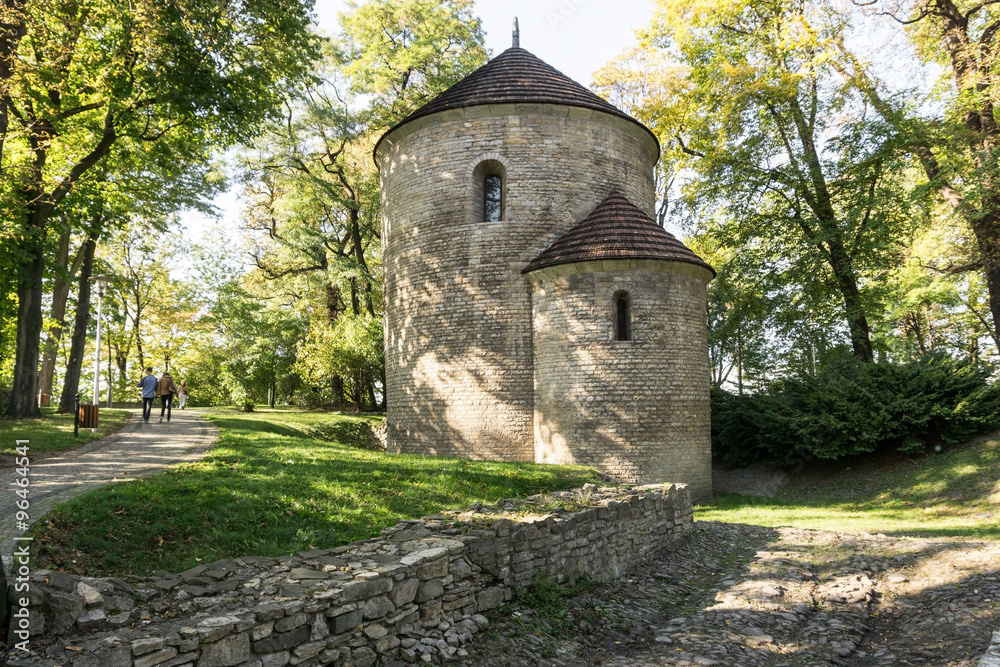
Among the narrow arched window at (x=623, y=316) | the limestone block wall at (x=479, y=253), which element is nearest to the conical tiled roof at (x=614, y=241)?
the limestone block wall at (x=479, y=253)

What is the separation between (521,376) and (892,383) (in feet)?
34.6

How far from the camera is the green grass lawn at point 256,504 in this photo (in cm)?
576

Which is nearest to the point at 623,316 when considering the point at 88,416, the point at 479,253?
the point at 479,253

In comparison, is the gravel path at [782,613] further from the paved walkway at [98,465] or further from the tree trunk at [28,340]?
the tree trunk at [28,340]

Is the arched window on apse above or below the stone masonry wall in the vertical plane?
above

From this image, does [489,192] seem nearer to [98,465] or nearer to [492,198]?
[492,198]

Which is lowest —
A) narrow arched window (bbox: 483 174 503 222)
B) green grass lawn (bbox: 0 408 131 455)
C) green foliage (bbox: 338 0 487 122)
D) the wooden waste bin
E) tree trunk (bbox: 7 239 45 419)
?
green grass lawn (bbox: 0 408 131 455)

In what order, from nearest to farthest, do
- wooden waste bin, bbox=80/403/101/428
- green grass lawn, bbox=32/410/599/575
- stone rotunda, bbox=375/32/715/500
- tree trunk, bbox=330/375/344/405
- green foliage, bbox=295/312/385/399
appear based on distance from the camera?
green grass lawn, bbox=32/410/599/575 < wooden waste bin, bbox=80/403/101/428 < stone rotunda, bbox=375/32/715/500 < green foliage, bbox=295/312/385/399 < tree trunk, bbox=330/375/344/405

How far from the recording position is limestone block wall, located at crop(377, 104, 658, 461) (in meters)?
15.4

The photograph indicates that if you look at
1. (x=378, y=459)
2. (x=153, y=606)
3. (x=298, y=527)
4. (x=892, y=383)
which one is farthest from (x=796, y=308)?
(x=153, y=606)

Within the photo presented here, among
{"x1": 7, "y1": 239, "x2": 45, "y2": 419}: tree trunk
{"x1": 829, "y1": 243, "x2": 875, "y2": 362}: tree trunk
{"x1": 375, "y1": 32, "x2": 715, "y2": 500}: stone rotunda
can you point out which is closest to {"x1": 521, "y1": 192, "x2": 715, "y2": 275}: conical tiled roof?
{"x1": 375, "y1": 32, "x2": 715, "y2": 500}: stone rotunda

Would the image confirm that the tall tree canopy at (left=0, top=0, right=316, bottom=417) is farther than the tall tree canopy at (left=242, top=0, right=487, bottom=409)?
No

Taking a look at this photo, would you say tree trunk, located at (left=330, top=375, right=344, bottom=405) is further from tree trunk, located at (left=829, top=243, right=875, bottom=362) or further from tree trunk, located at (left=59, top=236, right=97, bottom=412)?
tree trunk, located at (left=829, top=243, right=875, bottom=362)

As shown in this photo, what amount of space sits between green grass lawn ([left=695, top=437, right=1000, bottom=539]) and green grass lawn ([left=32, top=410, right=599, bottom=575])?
6.05 m
